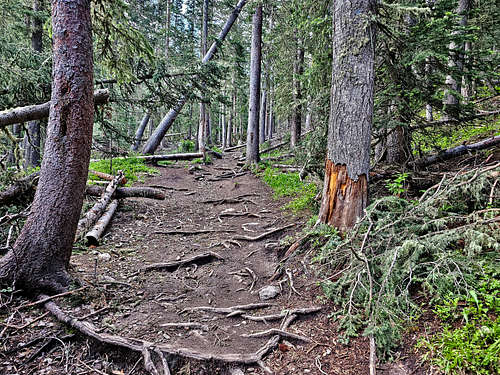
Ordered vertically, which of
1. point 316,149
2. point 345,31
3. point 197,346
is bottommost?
point 197,346

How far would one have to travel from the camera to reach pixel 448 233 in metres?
3.36

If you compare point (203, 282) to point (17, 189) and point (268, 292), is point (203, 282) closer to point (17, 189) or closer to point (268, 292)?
point (268, 292)

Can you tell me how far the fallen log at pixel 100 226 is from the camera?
6.13m

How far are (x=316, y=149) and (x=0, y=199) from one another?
701 cm

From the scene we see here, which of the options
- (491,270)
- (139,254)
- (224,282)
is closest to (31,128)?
(139,254)

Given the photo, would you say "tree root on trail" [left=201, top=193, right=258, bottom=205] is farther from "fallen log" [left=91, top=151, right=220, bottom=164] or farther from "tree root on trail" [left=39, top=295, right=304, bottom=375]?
"fallen log" [left=91, top=151, right=220, bottom=164]

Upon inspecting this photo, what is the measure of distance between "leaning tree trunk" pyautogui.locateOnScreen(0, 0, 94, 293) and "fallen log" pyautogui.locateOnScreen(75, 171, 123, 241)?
7.27ft

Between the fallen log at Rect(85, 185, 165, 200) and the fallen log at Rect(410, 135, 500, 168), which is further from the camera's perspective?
the fallen log at Rect(85, 185, 165, 200)

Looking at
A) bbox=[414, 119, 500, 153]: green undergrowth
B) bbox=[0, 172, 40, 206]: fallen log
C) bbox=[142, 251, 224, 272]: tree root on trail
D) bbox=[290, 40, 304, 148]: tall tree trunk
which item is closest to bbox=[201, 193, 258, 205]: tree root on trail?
bbox=[142, 251, 224, 272]: tree root on trail

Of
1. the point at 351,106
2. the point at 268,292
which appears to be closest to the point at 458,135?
the point at 351,106

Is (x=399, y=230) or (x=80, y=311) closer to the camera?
(x=80, y=311)

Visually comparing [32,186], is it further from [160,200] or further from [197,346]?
[197,346]

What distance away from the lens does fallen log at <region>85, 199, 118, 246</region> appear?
613cm

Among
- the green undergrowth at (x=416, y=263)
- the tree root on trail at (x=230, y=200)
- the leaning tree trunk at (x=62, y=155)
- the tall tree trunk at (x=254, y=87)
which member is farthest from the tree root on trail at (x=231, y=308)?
the tall tree trunk at (x=254, y=87)
